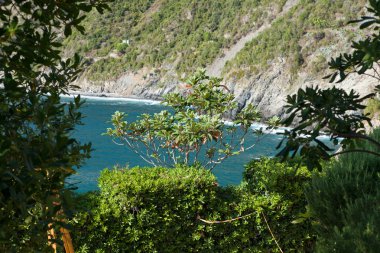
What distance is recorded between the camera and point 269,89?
48.3 metres

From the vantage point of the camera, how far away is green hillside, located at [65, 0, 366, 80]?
167 feet

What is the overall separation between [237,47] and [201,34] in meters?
11.0

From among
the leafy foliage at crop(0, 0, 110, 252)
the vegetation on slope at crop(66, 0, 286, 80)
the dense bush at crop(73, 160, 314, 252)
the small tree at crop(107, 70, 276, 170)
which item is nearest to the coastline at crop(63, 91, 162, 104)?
the vegetation on slope at crop(66, 0, 286, 80)

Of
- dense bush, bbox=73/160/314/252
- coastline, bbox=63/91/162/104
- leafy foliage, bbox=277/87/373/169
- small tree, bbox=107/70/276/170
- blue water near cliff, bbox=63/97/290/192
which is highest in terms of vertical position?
leafy foliage, bbox=277/87/373/169

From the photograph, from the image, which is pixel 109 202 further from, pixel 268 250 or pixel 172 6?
pixel 172 6

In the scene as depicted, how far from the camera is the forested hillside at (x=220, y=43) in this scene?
159ft

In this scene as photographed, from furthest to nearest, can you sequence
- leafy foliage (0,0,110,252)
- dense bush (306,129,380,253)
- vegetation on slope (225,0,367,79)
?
vegetation on slope (225,0,367,79)
dense bush (306,129,380,253)
leafy foliage (0,0,110,252)

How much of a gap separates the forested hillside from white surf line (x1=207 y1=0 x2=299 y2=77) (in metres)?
0.20

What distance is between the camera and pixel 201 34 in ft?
233

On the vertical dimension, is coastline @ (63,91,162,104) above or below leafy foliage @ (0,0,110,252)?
below

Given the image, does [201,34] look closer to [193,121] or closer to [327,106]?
[193,121]

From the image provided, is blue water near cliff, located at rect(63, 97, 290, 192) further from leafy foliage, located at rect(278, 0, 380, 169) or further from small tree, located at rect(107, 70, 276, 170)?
leafy foliage, located at rect(278, 0, 380, 169)

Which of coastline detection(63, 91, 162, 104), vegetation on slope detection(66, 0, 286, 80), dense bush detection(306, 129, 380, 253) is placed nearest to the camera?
dense bush detection(306, 129, 380, 253)

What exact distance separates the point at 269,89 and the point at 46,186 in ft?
155
